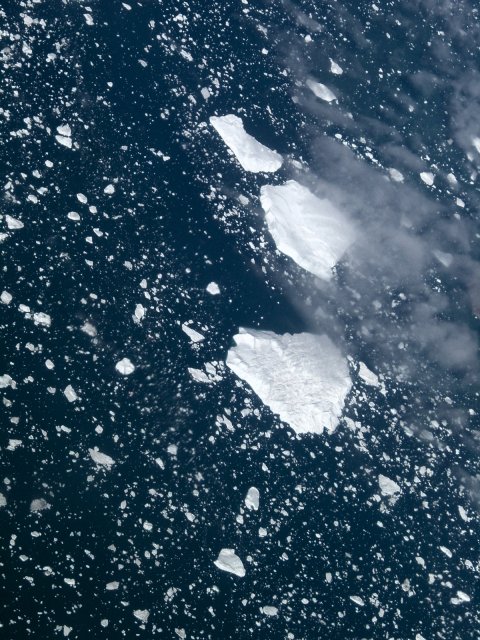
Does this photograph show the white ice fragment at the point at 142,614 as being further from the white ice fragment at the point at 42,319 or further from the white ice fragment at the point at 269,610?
the white ice fragment at the point at 42,319

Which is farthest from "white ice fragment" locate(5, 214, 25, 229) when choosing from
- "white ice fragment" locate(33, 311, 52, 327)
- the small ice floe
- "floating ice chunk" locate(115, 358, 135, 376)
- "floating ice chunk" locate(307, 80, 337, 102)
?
"floating ice chunk" locate(307, 80, 337, 102)

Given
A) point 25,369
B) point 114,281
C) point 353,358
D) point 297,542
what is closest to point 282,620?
point 297,542

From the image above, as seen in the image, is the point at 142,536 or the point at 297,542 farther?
the point at 297,542

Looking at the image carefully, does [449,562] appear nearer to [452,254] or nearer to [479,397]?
[479,397]

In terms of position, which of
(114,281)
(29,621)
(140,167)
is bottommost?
(29,621)

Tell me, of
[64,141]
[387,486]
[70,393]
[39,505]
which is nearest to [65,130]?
[64,141]

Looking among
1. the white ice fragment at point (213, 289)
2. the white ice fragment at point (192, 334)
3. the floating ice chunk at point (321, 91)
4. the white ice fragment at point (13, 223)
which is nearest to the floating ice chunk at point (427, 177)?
the floating ice chunk at point (321, 91)
